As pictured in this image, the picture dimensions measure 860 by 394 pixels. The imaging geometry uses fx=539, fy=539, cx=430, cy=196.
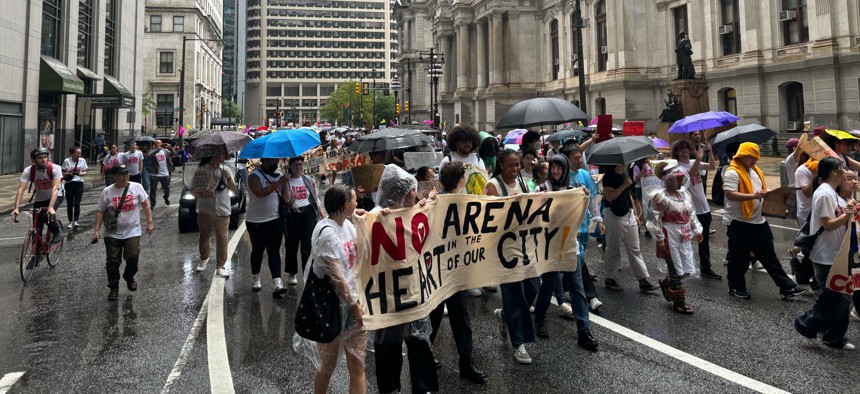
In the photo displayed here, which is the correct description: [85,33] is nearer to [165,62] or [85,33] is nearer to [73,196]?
[73,196]

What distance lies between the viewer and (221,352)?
555 cm

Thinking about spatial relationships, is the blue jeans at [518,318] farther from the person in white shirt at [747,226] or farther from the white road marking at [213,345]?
the person in white shirt at [747,226]

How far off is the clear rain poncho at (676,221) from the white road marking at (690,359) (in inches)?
47.6

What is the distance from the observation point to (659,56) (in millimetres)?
39281

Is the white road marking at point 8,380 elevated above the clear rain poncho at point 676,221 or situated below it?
below

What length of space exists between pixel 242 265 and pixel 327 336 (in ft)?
20.8

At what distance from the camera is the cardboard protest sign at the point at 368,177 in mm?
7609

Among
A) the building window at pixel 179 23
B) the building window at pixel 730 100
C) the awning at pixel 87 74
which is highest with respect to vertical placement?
the building window at pixel 179 23

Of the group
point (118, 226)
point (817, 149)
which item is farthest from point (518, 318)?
point (118, 226)

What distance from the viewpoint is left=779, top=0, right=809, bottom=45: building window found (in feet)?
98.4

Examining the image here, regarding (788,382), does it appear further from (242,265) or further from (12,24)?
(12,24)

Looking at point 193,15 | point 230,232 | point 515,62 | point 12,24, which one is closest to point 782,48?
point 515,62

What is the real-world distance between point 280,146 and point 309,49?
163270mm

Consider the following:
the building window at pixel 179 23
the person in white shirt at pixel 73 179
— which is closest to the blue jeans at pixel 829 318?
the person in white shirt at pixel 73 179
